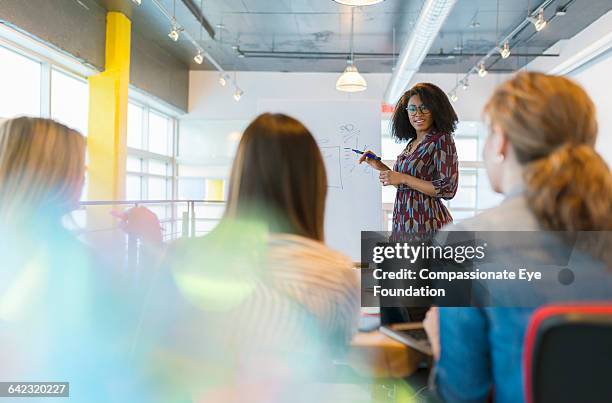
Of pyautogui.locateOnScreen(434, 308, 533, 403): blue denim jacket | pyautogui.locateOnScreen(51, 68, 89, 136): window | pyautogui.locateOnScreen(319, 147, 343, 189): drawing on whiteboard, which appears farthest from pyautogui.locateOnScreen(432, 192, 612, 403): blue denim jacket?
pyautogui.locateOnScreen(51, 68, 89, 136): window

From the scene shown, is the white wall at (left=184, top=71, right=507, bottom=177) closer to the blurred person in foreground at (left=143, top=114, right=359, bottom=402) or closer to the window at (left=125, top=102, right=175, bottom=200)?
the window at (left=125, top=102, right=175, bottom=200)

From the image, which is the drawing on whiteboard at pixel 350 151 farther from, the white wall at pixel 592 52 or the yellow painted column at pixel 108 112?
the yellow painted column at pixel 108 112

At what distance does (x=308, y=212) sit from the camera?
84 centimetres

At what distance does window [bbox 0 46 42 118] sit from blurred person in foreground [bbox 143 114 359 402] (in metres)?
3.22

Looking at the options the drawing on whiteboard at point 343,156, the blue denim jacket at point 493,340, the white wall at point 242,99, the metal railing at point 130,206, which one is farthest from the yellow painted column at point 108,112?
the blue denim jacket at point 493,340

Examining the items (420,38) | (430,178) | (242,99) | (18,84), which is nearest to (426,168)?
(430,178)

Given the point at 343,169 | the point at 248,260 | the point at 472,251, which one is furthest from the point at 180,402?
the point at 343,169

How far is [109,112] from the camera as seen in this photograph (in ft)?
16.4

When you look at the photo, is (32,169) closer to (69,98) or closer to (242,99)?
(69,98)

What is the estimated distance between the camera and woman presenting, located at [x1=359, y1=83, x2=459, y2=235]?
1.51 metres

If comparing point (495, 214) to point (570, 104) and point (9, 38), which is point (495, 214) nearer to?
point (570, 104)

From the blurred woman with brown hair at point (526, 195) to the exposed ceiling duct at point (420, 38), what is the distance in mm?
2581

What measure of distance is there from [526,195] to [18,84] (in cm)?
418

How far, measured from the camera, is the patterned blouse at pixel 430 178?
151cm
